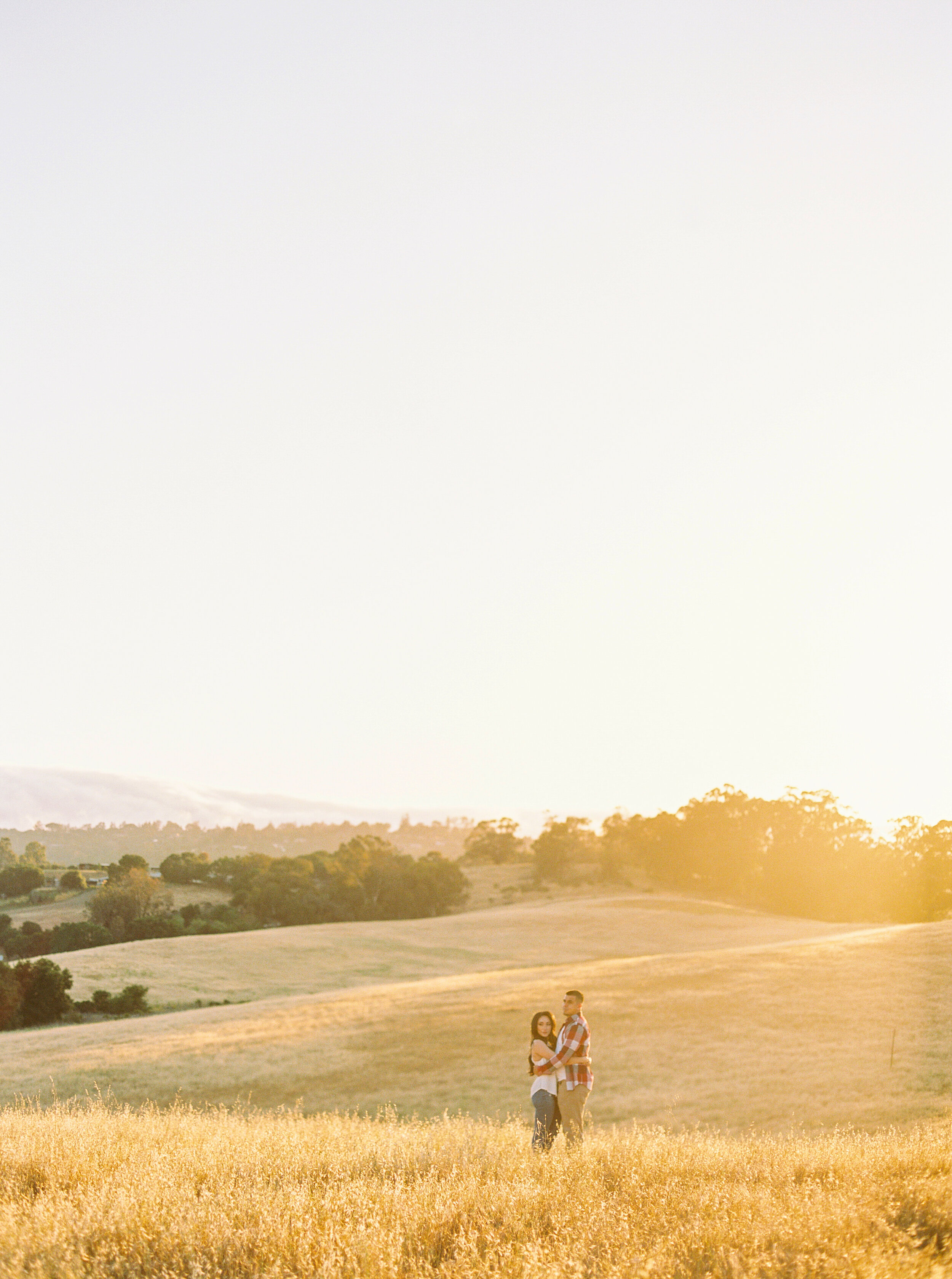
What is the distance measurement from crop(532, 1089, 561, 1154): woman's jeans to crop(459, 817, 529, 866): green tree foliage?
128m

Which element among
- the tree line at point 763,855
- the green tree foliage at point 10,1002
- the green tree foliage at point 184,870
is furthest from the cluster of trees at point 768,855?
the green tree foliage at point 10,1002

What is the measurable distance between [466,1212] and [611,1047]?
20.5 metres

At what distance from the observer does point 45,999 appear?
1619 inches

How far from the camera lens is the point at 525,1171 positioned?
7637 mm

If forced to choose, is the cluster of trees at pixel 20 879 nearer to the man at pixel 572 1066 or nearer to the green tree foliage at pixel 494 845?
the green tree foliage at pixel 494 845

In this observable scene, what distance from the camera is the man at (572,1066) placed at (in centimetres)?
1133

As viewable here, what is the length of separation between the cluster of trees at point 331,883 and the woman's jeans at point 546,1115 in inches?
3504

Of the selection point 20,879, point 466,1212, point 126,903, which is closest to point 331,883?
point 126,903

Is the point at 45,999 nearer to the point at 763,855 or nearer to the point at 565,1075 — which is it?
the point at 565,1075

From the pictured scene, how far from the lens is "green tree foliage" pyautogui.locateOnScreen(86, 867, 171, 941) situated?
3305 inches

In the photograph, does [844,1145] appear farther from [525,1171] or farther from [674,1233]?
[674,1233]

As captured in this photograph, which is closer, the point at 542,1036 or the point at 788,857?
the point at 542,1036

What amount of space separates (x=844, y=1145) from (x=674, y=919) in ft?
243

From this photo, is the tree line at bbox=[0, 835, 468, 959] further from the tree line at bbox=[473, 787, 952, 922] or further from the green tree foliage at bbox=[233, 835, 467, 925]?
the tree line at bbox=[473, 787, 952, 922]
